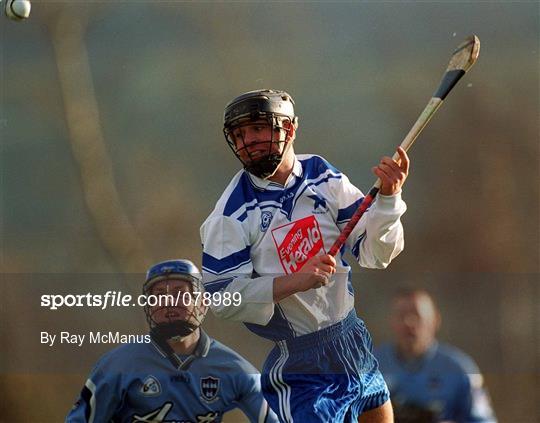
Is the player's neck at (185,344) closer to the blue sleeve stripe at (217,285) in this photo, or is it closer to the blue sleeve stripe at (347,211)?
the blue sleeve stripe at (217,285)

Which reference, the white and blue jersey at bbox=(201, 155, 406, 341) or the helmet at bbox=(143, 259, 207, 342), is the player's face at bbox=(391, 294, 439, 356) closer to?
the white and blue jersey at bbox=(201, 155, 406, 341)

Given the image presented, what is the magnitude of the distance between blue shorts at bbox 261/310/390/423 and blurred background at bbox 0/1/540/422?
127mm

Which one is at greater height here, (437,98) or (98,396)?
(437,98)

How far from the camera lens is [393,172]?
3480 millimetres

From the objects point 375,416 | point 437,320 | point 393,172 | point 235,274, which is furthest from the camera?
point 437,320

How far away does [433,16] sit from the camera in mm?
3891

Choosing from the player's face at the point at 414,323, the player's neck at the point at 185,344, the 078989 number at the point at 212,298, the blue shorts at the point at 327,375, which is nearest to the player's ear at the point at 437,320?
the player's face at the point at 414,323

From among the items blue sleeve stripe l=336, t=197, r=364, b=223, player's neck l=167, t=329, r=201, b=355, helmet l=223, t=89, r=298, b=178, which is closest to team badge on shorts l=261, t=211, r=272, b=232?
helmet l=223, t=89, r=298, b=178

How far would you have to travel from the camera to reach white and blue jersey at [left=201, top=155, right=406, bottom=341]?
3.64 m

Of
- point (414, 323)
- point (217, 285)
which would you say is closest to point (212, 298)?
point (217, 285)

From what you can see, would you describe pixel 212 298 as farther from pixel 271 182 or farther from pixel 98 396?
pixel 98 396

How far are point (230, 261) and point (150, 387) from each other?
56cm

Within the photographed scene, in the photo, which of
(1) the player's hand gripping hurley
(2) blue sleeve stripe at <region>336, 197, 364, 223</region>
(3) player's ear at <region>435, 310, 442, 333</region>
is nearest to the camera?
(1) the player's hand gripping hurley

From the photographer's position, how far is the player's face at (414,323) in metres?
3.84
